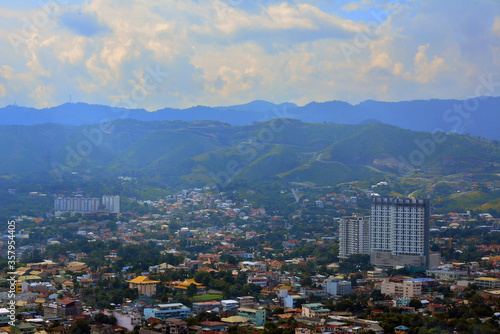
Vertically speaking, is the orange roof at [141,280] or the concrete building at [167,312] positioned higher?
the orange roof at [141,280]

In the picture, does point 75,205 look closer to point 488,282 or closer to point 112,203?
point 112,203

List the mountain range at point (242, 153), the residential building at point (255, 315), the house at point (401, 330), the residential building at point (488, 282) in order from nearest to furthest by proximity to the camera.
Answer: the house at point (401, 330), the residential building at point (255, 315), the residential building at point (488, 282), the mountain range at point (242, 153)

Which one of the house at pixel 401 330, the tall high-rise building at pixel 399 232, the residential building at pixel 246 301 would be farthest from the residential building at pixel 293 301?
the tall high-rise building at pixel 399 232

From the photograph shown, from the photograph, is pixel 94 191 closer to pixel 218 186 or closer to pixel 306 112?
pixel 218 186

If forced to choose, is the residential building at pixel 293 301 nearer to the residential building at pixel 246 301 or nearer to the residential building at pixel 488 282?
the residential building at pixel 246 301

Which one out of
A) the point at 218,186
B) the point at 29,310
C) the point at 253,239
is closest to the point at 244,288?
the point at 29,310

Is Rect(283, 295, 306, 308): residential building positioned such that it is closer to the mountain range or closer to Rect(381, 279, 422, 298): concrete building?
Rect(381, 279, 422, 298): concrete building

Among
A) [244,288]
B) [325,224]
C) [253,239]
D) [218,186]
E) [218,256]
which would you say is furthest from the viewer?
[218,186]
